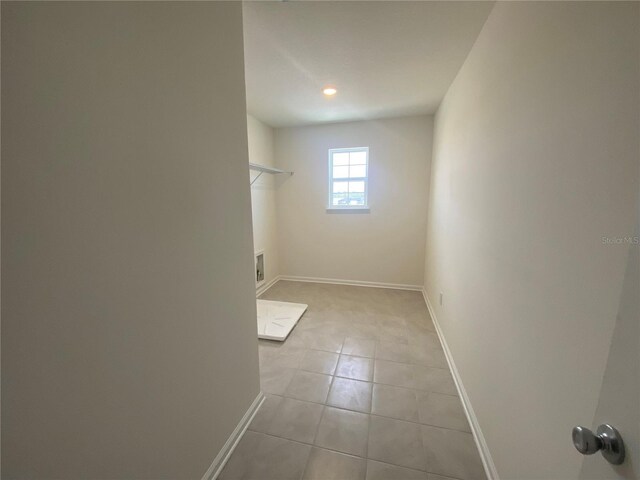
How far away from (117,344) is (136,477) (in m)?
0.49

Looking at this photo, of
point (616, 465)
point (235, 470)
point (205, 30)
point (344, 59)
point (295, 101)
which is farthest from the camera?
point (295, 101)

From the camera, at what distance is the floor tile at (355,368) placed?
6.15 ft

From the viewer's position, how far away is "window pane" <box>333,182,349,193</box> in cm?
371

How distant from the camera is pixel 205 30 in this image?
1023 millimetres

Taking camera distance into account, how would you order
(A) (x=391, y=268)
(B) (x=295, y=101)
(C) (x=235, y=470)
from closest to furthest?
(C) (x=235, y=470), (B) (x=295, y=101), (A) (x=391, y=268)

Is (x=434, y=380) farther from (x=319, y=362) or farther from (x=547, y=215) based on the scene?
(x=547, y=215)

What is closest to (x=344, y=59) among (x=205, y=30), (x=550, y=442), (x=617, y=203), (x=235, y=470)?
(x=205, y=30)

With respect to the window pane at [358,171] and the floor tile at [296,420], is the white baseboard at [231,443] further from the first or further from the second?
the window pane at [358,171]

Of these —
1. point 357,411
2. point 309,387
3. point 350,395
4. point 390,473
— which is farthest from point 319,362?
point 390,473

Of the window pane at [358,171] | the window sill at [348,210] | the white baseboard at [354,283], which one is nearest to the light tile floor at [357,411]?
the white baseboard at [354,283]

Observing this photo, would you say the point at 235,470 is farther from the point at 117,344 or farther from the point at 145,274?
the point at 145,274

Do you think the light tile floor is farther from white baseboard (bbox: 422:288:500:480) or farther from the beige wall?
the beige wall

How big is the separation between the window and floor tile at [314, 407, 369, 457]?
2664mm

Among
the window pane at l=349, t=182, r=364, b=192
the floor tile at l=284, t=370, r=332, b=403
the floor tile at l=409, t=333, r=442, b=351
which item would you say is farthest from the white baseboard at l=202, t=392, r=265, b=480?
the window pane at l=349, t=182, r=364, b=192
